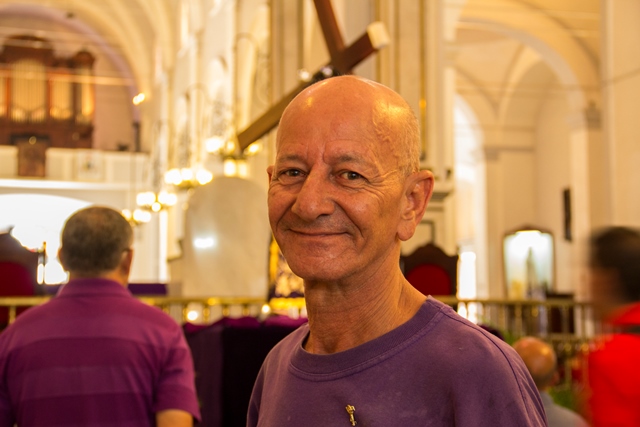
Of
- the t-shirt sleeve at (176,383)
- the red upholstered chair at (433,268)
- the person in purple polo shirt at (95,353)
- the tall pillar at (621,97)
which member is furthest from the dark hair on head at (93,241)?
the tall pillar at (621,97)

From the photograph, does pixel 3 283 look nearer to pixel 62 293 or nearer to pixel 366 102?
pixel 62 293

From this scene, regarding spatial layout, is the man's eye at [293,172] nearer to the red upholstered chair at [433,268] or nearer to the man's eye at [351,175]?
the man's eye at [351,175]

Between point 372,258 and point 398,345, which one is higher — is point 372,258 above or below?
above

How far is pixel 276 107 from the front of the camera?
7.45m

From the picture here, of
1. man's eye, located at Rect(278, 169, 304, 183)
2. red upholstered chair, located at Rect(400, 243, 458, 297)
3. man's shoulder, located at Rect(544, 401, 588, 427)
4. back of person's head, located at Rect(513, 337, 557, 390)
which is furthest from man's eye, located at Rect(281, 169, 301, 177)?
red upholstered chair, located at Rect(400, 243, 458, 297)

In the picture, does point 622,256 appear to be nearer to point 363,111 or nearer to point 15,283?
point 363,111

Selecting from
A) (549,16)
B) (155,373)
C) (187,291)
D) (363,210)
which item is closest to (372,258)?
(363,210)

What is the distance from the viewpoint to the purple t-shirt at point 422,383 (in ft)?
3.97

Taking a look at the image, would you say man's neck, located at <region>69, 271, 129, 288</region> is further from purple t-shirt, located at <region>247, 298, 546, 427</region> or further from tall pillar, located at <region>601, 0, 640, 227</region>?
tall pillar, located at <region>601, 0, 640, 227</region>

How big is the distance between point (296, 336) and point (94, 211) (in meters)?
1.70

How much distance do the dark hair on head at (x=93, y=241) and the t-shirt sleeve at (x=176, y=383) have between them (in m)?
0.33

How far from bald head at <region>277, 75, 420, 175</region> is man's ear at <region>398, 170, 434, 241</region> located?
0.02 meters

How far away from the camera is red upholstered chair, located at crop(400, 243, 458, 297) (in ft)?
23.7

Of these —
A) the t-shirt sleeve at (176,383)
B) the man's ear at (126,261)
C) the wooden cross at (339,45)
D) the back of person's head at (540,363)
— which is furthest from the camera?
the wooden cross at (339,45)
